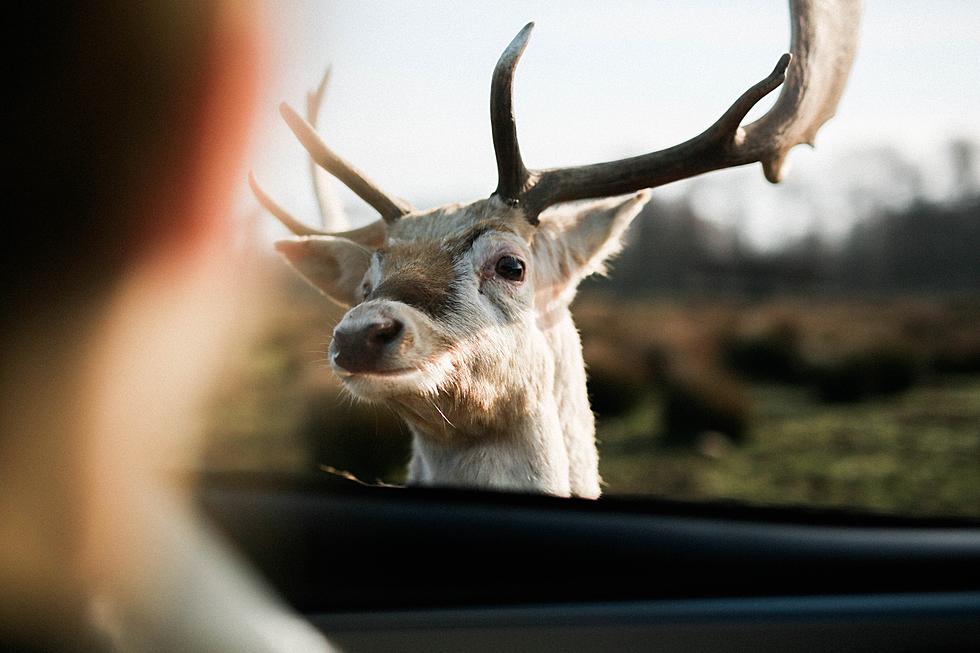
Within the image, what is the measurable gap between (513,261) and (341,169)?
413 mm

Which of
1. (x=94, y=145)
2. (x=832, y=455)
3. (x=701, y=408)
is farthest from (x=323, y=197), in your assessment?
(x=832, y=455)

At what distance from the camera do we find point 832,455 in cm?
980

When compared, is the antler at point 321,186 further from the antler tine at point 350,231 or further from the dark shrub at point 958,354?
the dark shrub at point 958,354

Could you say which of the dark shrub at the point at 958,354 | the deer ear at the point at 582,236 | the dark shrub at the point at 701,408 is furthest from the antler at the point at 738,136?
the dark shrub at the point at 958,354

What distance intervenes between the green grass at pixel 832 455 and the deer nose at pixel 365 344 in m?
5.04

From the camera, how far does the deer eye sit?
77.5 inches

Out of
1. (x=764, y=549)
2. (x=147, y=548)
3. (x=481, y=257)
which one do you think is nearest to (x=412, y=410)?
(x=481, y=257)

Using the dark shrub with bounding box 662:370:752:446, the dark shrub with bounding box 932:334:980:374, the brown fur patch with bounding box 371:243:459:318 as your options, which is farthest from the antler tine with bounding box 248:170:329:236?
the dark shrub with bounding box 932:334:980:374

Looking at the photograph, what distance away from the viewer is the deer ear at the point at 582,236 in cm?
210

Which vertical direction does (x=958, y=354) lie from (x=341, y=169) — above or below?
above

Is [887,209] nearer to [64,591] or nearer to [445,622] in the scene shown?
[445,622]

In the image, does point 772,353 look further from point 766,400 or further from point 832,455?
point 832,455

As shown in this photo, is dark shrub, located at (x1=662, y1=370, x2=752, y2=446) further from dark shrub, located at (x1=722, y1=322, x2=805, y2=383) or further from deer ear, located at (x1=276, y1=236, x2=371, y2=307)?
deer ear, located at (x1=276, y1=236, x2=371, y2=307)

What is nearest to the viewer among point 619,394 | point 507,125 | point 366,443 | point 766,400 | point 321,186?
point 507,125
